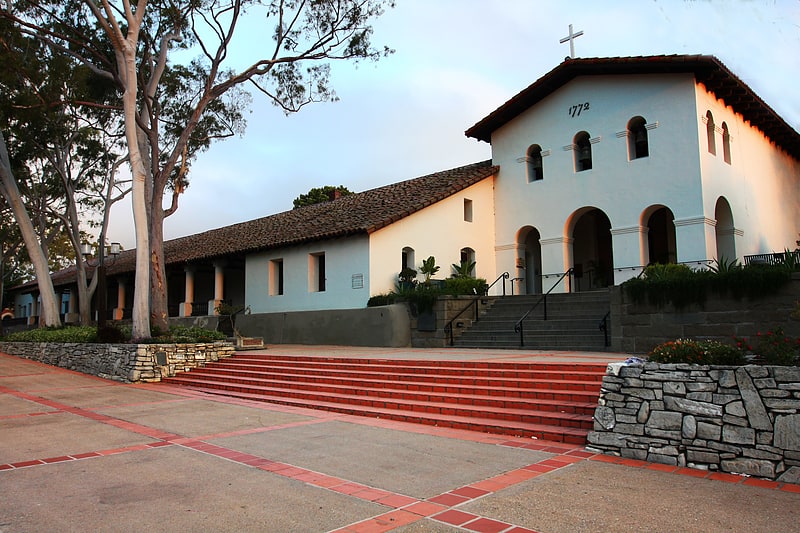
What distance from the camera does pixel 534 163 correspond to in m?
21.4

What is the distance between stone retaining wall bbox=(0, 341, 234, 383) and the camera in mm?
14850

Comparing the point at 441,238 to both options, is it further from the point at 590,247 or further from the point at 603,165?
the point at 590,247

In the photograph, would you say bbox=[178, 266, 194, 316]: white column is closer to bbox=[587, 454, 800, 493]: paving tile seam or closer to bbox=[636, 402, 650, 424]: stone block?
bbox=[587, 454, 800, 493]: paving tile seam

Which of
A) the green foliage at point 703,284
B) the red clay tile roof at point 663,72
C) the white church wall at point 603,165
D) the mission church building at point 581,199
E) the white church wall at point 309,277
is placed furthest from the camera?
the white church wall at point 309,277

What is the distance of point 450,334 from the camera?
17.2m

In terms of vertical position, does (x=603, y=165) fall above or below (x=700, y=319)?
above

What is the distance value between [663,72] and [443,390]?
13087 mm

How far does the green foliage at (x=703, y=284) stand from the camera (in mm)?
11469

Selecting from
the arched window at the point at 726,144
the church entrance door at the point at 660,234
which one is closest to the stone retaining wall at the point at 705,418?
the arched window at the point at 726,144

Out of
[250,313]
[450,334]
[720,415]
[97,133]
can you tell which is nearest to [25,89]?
[97,133]

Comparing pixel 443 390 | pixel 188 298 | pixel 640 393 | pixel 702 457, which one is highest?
pixel 188 298

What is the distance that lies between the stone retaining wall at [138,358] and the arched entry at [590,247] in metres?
13.2

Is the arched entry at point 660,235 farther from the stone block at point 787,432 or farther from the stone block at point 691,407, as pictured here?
the stone block at point 787,432

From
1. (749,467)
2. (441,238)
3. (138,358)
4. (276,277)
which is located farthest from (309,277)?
(749,467)
